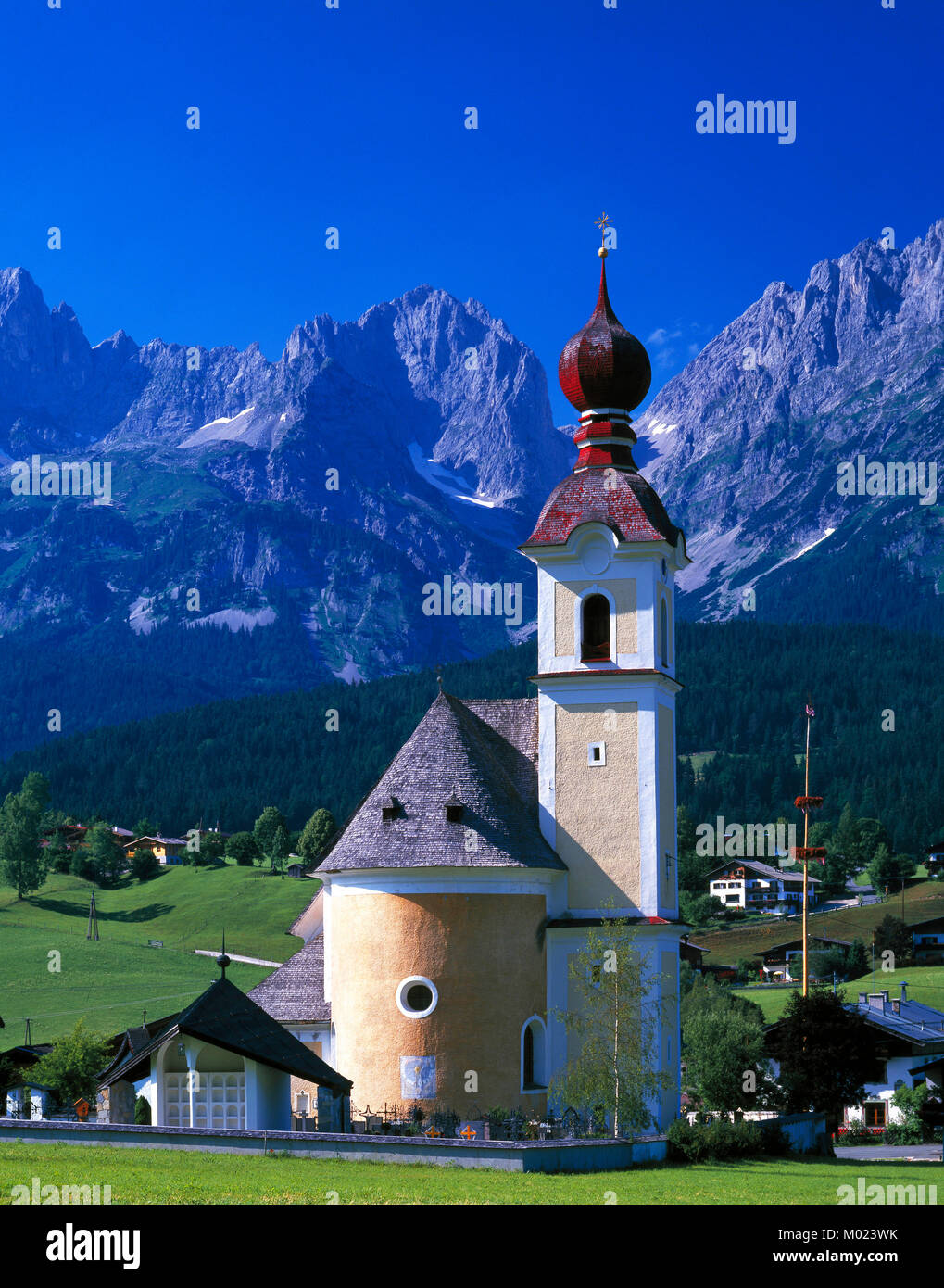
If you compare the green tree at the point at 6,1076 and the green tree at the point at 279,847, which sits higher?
the green tree at the point at 279,847

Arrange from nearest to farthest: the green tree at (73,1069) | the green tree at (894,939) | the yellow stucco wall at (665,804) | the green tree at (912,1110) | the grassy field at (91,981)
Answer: the yellow stucco wall at (665,804), the green tree at (73,1069), the green tree at (912,1110), the grassy field at (91,981), the green tree at (894,939)

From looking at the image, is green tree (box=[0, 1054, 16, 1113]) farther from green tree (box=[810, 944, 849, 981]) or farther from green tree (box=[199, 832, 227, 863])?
green tree (box=[199, 832, 227, 863])

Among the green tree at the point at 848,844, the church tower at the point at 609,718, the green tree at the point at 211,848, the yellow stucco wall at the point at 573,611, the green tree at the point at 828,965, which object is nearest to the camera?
the church tower at the point at 609,718

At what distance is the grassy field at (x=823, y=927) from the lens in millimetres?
141750

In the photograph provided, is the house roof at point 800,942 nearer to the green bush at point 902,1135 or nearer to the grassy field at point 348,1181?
the green bush at point 902,1135

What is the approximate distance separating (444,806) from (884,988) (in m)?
68.6

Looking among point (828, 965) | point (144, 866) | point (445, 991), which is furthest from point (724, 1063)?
point (144, 866)

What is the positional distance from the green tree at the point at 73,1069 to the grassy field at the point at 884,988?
45127 mm

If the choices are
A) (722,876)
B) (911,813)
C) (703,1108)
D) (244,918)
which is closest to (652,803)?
(703,1108)

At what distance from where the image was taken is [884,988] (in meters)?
106

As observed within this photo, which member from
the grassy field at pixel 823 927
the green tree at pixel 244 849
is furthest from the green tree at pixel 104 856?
the grassy field at pixel 823 927
